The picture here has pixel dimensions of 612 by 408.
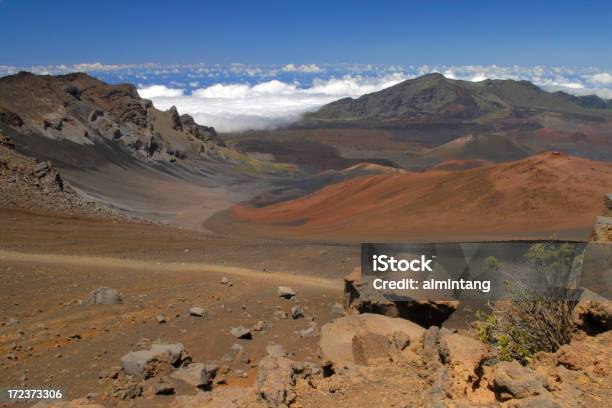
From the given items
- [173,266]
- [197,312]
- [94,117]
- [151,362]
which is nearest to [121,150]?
[94,117]

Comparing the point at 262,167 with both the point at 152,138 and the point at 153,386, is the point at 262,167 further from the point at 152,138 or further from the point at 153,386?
the point at 153,386

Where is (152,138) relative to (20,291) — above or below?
above

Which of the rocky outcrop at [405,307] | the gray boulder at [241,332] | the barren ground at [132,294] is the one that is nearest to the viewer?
the barren ground at [132,294]

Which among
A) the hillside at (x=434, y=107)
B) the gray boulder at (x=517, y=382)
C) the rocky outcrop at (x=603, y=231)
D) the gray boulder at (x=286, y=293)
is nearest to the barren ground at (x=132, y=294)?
the gray boulder at (x=286, y=293)

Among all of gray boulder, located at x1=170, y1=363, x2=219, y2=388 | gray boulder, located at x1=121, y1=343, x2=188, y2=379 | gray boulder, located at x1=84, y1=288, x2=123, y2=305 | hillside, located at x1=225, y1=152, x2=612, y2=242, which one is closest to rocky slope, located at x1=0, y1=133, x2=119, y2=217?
hillside, located at x1=225, y1=152, x2=612, y2=242

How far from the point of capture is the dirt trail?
13.5 m

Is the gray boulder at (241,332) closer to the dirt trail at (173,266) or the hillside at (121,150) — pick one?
the dirt trail at (173,266)

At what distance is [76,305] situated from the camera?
405 inches

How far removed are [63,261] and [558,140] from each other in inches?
4950

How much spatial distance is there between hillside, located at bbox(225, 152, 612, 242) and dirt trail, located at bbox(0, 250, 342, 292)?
971 cm

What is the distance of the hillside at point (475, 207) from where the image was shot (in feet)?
78.8

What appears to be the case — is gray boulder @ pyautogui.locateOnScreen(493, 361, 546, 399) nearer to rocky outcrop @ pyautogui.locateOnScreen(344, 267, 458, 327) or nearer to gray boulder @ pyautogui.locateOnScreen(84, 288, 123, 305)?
rocky outcrop @ pyautogui.locateOnScreen(344, 267, 458, 327)

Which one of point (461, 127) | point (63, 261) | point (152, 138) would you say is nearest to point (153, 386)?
point (63, 261)

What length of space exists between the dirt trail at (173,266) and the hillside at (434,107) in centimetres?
15104
